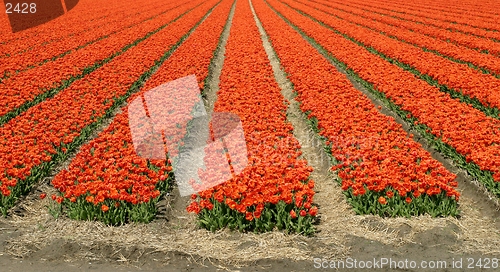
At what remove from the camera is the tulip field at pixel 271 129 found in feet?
23.9

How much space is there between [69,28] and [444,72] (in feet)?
86.1

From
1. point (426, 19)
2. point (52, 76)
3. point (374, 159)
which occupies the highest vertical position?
point (52, 76)

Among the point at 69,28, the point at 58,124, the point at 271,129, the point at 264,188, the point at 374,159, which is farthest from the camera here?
the point at 69,28

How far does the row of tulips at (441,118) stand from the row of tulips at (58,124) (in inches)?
333

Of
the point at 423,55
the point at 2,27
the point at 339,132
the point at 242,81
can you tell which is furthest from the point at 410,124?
the point at 2,27

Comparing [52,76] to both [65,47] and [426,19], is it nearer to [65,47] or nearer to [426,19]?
[65,47]

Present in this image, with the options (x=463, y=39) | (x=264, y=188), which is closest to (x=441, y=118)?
(x=264, y=188)

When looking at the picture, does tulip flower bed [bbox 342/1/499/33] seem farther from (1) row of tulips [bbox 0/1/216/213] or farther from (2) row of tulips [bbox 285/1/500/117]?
(1) row of tulips [bbox 0/1/216/213]

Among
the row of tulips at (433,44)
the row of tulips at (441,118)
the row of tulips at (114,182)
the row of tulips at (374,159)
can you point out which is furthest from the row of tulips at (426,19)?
the row of tulips at (114,182)

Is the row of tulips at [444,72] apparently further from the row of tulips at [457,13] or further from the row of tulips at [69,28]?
the row of tulips at [69,28]

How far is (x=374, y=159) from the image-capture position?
8.37 m

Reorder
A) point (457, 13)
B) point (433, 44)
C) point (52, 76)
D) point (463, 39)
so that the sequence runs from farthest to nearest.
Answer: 1. point (457, 13)
2. point (463, 39)
3. point (433, 44)
4. point (52, 76)

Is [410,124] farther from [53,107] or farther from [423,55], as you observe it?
[53,107]

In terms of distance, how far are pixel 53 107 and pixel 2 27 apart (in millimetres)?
24508
